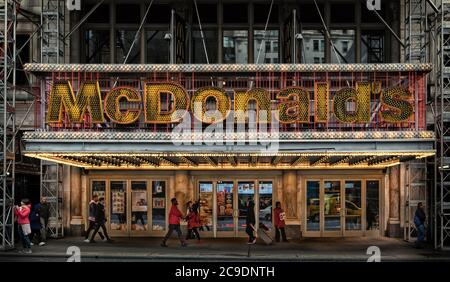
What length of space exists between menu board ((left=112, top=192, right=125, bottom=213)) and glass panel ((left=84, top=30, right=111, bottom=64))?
5758mm

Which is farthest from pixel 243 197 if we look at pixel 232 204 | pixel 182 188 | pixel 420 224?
pixel 420 224

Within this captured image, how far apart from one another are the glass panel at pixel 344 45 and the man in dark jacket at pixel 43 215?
13.1 metres

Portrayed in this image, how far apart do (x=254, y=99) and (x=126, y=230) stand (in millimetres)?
9595

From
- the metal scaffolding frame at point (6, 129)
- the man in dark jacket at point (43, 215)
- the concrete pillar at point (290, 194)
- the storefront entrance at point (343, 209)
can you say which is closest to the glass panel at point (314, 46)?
the concrete pillar at point (290, 194)

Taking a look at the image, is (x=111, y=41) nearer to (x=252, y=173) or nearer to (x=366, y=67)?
(x=252, y=173)

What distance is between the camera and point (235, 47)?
81.2 ft

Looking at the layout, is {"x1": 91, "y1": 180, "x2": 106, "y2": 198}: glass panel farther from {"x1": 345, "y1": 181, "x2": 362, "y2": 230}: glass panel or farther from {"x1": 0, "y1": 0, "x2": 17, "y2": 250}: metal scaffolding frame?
{"x1": 345, "y1": 181, "x2": 362, "y2": 230}: glass panel

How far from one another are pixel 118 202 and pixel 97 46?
681 cm

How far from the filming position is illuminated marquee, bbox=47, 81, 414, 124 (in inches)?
695

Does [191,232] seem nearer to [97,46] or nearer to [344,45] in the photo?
[97,46]

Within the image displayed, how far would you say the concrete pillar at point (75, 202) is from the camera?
23828 millimetres

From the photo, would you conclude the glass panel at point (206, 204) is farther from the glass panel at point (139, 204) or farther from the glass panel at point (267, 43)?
the glass panel at point (267, 43)

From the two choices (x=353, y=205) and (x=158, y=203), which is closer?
(x=353, y=205)
